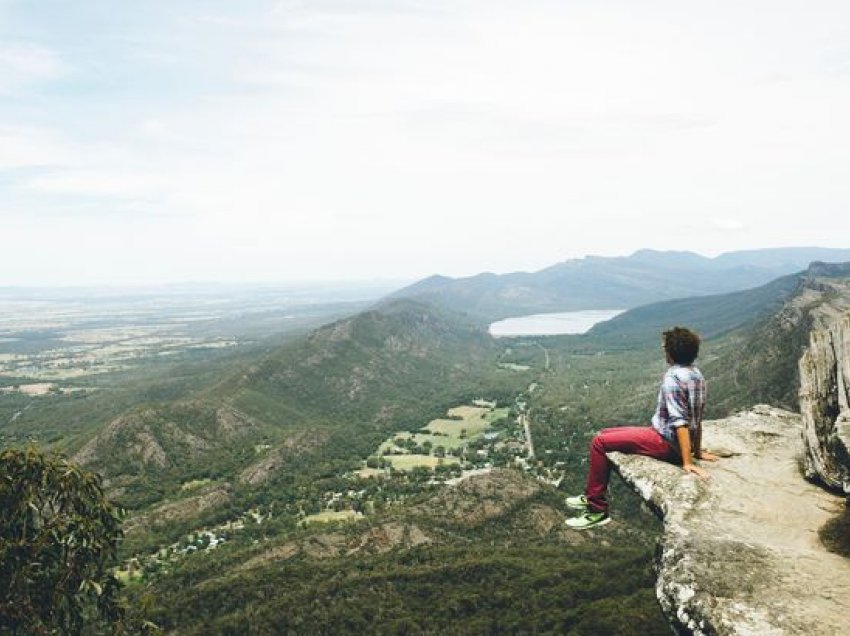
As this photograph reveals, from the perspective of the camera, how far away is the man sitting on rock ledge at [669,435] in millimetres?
13844

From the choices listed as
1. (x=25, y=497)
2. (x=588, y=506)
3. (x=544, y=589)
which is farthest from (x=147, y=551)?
(x=588, y=506)

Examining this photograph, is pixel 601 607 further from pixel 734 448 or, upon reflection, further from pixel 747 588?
pixel 747 588

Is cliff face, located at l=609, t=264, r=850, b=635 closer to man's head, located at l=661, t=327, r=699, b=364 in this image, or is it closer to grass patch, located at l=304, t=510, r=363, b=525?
man's head, located at l=661, t=327, r=699, b=364

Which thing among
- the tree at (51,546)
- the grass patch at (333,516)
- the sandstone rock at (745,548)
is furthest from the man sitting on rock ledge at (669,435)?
the grass patch at (333,516)

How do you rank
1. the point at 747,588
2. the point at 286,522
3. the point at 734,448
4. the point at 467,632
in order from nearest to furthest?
the point at 747,588
the point at 734,448
the point at 467,632
the point at 286,522

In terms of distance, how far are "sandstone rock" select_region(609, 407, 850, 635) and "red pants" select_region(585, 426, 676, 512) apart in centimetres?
22

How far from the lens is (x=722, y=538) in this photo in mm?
11234

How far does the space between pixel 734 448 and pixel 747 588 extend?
6700mm

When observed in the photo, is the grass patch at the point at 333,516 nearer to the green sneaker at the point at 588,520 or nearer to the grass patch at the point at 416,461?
the grass patch at the point at 416,461

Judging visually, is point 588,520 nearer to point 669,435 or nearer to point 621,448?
point 621,448

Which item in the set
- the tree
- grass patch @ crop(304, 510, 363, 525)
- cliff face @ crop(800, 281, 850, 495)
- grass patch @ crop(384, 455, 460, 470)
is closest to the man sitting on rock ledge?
cliff face @ crop(800, 281, 850, 495)

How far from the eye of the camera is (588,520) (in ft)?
44.5

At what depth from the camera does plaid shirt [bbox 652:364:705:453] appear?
546 inches

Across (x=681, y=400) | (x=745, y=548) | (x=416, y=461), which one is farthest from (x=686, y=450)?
(x=416, y=461)
